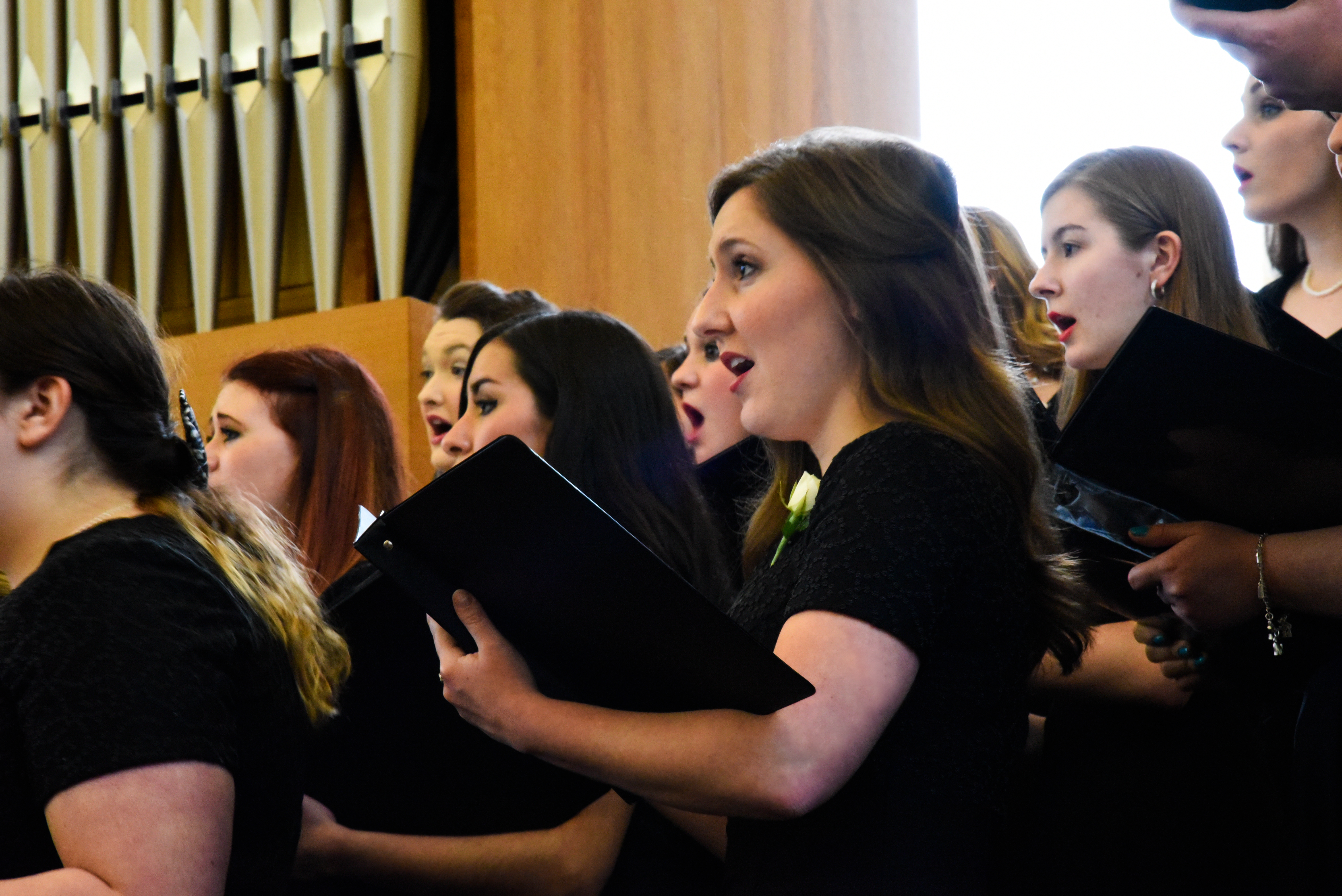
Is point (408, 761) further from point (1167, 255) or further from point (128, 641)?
point (1167, 255)

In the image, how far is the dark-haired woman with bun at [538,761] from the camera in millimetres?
1813

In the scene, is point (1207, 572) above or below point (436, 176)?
below

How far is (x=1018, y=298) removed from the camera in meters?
2.57

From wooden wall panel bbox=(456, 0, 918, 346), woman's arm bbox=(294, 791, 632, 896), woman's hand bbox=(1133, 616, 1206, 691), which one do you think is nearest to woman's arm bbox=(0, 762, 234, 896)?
woman's arm bbox=(294, 791, 632, 896)

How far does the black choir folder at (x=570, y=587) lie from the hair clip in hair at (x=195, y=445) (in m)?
0.41

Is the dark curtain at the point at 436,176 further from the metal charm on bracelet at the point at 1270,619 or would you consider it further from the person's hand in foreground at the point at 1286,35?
the person's hand in foreground at the point at 1286,35

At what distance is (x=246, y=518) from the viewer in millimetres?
1654

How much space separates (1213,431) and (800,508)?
0.42 meters

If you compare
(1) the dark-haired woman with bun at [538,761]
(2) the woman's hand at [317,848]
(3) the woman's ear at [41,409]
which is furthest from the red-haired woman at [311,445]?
(3) the woman's ear at [41,409]

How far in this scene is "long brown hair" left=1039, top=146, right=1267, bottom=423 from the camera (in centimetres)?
213

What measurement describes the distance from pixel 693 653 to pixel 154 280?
3400 mm

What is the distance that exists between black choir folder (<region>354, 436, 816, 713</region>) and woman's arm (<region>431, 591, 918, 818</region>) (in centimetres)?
3

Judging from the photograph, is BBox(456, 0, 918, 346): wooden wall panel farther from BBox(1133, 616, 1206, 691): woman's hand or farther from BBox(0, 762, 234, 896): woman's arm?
BBox(0, 762, 234, 896): woman's arm

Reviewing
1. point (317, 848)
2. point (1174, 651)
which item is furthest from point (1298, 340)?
point (317, 848)
